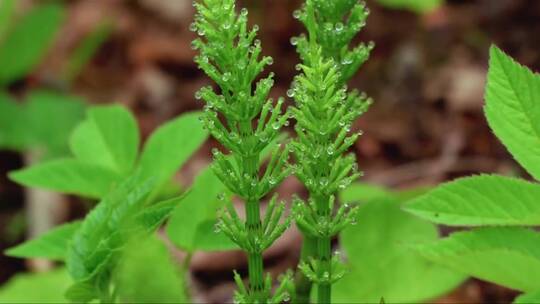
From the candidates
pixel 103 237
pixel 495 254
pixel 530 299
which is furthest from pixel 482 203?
pixel 103 237

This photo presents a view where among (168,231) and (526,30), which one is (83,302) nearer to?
(168,231)

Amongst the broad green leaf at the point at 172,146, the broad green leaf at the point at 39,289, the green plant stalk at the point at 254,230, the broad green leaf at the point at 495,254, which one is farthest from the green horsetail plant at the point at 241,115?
the broad green leaf at the point at 39,289

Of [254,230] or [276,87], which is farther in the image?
[276,87]

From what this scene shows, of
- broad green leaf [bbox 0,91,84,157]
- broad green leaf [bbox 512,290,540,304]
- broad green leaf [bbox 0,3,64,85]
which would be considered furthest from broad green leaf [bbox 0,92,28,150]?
broad green leaf [bbox 512,290,540,304]

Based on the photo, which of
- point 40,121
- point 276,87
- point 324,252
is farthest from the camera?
point 276,87

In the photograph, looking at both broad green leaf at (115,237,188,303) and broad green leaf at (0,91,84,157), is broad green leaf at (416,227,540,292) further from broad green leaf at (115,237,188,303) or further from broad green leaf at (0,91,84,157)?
broad green leaf at (0,91,84,157)

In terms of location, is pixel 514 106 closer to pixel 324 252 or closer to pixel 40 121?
pixel 324 252
